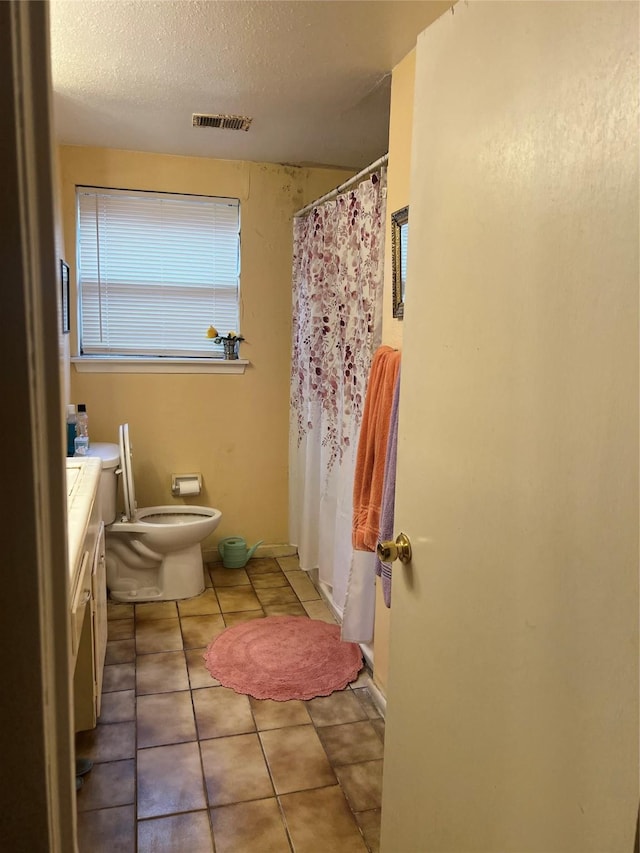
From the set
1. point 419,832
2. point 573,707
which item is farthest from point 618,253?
point 419,832

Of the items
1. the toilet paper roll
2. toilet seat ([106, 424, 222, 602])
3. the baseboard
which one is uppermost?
the toilet paper roll

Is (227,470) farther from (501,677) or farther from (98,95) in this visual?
(501,677)

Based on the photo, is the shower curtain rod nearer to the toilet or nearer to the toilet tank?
the toilet

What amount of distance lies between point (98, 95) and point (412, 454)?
2.12m

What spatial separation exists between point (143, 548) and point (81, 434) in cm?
63

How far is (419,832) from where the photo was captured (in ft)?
4.09

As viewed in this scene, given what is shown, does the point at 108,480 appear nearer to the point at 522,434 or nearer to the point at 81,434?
the point at 81,434

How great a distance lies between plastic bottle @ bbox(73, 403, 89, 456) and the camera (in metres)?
2.94

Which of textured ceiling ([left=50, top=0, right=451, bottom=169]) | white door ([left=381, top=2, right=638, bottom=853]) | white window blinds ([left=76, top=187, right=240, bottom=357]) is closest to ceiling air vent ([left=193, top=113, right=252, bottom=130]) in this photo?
textured ceiling ([left=50, top=0, right=451, bottom=169])

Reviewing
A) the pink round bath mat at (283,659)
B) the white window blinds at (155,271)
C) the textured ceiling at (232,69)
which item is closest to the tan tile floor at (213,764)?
the pink round bath mat at (283,659)

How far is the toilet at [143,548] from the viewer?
9.98 feet

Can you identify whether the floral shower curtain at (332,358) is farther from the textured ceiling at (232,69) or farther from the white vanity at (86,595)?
the white vanity at (86,595)

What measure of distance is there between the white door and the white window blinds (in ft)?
8.03

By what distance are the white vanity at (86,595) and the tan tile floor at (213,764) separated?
0.62 feet
